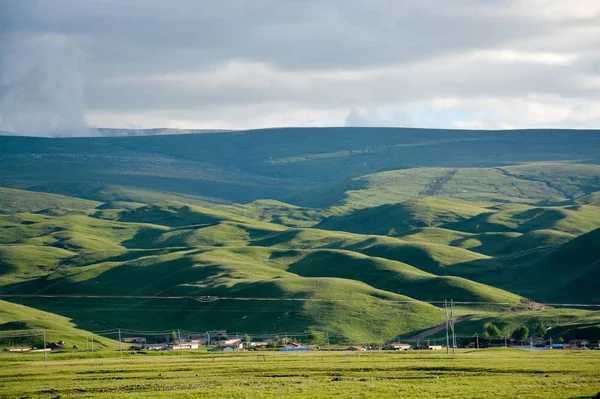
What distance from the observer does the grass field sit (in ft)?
226

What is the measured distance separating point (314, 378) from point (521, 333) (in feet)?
352

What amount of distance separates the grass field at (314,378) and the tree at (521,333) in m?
73.1

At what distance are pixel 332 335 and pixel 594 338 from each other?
5245 cm

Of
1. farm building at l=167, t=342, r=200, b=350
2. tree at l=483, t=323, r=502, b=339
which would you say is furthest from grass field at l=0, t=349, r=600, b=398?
tree at l=483, t=323, r=502, b=339

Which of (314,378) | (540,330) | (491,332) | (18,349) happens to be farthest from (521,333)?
(314,378)

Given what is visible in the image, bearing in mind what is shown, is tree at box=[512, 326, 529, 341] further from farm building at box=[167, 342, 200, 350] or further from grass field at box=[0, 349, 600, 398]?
grass field at box=[0, 349, 600, 398]

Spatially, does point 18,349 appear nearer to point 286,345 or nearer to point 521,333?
point 286,345

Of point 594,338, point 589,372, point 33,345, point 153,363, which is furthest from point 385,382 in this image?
point 33,345

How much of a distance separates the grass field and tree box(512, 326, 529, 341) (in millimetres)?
73072

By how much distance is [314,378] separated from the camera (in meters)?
83.1

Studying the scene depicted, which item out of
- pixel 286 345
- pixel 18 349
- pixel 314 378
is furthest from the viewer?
pixel 18 349

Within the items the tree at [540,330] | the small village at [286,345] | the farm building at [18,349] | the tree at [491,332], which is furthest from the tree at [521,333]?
the farm building at [18,349]

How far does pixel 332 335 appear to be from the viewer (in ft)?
650

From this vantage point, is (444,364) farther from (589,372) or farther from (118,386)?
(118,386)
